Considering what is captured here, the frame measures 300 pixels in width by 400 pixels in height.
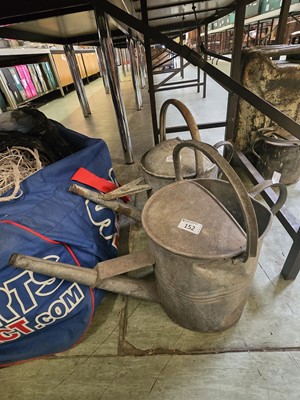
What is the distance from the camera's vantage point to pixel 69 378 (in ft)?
2.05

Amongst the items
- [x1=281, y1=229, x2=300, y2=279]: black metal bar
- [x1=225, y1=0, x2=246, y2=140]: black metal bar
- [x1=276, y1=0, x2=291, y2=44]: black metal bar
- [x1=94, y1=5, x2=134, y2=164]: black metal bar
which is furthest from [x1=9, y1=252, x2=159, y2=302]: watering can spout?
[x1=276, y1=0, x2=291, y2=44]: black metal bar

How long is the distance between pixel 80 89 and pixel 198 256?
2794mm

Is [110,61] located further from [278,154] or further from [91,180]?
[278,154]

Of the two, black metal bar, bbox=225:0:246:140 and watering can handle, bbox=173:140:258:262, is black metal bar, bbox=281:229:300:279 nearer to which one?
watering can handle, bbox=173:140:258:262

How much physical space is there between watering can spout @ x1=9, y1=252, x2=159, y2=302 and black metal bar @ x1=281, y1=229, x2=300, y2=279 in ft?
1.51

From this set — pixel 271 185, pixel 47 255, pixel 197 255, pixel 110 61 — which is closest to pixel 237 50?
pixel 110 61

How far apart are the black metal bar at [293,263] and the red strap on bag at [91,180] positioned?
0.66 metres

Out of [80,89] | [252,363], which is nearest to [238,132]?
[252,363]

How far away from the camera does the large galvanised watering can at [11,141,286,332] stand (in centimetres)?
46

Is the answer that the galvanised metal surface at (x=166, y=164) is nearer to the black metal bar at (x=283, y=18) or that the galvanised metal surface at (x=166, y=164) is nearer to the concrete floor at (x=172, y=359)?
the concrete floor at (x=172, y=359)

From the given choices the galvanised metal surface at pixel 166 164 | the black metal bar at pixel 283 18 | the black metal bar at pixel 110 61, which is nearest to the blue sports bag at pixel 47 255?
the galvanised metal surface at pixel 166 164

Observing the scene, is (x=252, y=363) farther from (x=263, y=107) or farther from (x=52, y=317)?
(x=263, y=107)

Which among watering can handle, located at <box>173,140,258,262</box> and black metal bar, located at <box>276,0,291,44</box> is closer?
watering can handle, located at <box>173,140,258,262</box>

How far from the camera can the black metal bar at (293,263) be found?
0.73 meters
